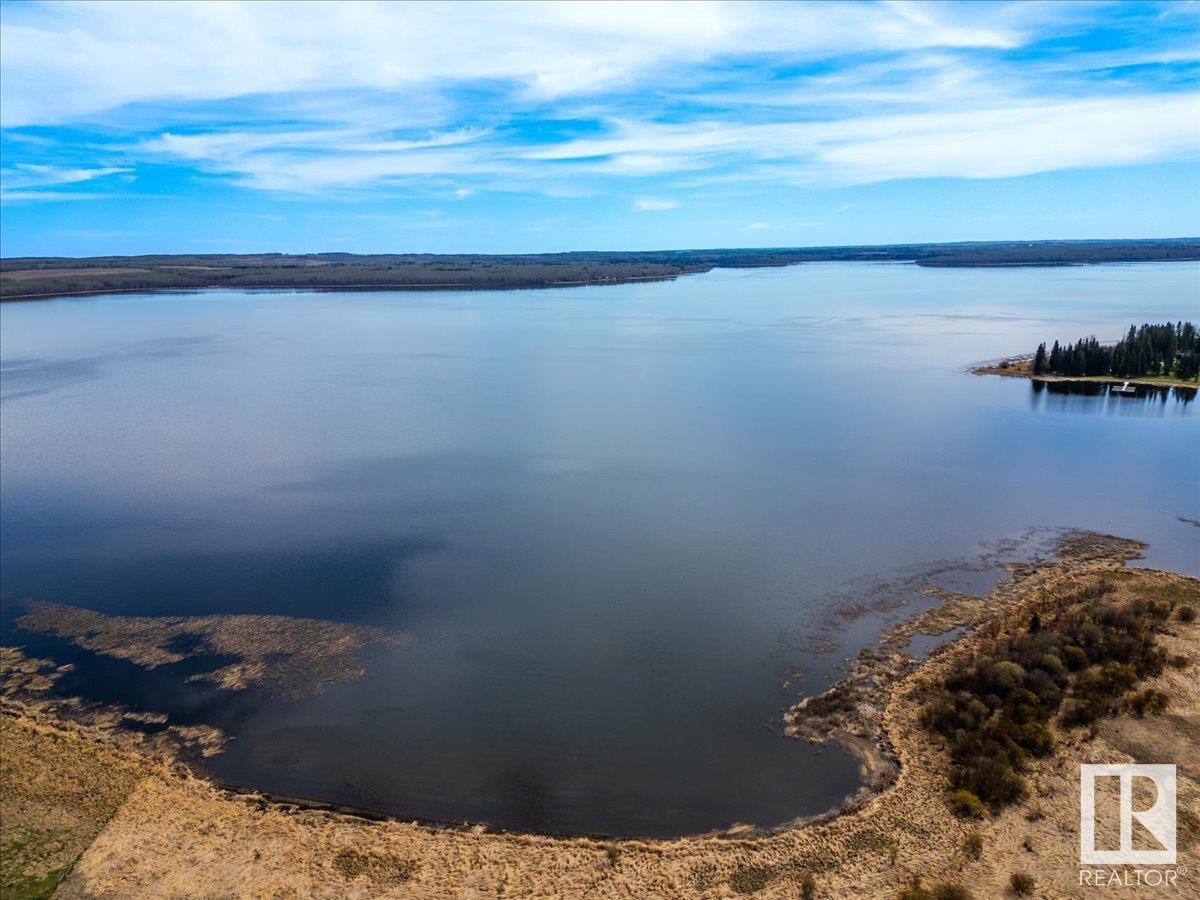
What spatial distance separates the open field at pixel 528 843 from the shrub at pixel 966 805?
0.12 meters

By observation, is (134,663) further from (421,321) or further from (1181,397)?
(421,321)

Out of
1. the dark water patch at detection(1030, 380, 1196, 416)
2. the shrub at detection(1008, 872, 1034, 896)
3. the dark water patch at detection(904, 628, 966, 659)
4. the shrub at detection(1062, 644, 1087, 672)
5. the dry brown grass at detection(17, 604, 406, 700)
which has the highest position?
the dark water patch at detection(1030, 380, 1196, 416)

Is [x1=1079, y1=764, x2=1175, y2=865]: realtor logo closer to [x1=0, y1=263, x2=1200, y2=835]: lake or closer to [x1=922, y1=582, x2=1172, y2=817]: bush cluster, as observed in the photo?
[x1=922, y1=582, x2=1172, y2=817]: bush cluster

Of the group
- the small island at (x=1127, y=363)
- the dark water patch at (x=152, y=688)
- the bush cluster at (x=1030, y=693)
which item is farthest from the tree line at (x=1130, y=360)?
the dark water patch at (x=152, y=688)

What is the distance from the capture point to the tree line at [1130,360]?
141 feet

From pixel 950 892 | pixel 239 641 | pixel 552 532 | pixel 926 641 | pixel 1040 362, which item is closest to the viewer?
pixel 950 892

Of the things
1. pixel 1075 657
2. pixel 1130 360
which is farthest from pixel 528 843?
pixel 1130 360

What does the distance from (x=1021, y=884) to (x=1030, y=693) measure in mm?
4065

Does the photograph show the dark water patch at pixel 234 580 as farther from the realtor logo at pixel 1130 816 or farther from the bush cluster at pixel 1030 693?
the realtor logo at pixel 1130 816

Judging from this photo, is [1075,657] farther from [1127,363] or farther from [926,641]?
[1127,363]

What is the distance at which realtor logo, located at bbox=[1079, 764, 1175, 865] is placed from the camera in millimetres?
9117

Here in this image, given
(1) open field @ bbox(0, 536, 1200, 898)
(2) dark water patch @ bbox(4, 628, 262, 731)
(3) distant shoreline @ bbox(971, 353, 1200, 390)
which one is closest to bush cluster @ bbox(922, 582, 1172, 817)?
(1) open field @ bbox(0, 536, 1200, 898)

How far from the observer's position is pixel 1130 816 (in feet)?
31.9

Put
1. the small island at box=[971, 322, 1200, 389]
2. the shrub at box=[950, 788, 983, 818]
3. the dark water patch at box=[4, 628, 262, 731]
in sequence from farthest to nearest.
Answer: the small island at box=[971, 322, 1200, 389] < the dark water patch at box=[4, 628, 262, 731] < the shrub at box=[950, 788, 983, 818]
